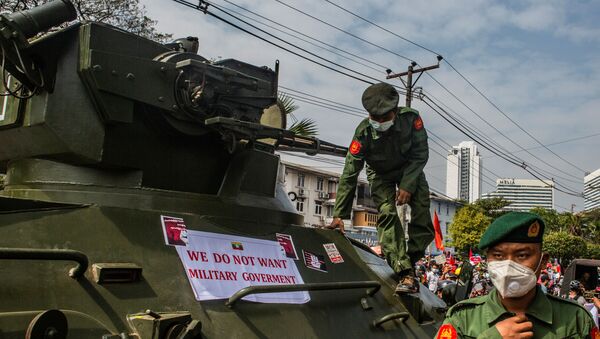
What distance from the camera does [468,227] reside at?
56.6 m

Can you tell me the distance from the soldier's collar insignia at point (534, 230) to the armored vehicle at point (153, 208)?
60.5 inches

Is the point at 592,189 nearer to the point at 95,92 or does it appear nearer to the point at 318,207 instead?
the point at 318,207

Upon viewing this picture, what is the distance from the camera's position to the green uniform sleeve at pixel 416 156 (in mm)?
5031

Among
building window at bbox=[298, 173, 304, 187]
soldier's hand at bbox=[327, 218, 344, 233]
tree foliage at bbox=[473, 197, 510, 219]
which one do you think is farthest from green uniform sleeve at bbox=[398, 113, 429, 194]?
tree foliage at bbox=[473, 197, 510, 219]

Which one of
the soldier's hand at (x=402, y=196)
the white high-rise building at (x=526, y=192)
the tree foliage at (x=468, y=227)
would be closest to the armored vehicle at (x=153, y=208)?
the soldier's hand at (x=402, y=196)

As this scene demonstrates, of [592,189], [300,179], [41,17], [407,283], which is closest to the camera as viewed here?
[41,17]

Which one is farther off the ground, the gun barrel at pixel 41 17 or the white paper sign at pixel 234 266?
the gun barrel at pixel 41 17

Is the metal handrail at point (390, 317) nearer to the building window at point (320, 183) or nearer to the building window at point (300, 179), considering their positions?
the building window at point (300, 179)

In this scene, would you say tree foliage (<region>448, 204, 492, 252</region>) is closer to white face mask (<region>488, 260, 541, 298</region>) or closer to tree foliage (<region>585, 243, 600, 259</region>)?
tree foliage (<region>585, 243, 600, 259</region>)

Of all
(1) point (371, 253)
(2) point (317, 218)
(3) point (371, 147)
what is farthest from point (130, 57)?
(2) point (317, 218)

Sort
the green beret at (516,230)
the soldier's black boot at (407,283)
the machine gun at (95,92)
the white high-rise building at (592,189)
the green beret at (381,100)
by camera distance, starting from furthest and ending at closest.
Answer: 1. the white high-rise building at (592,189)
2. the green beret at (381,100)
3. the soldier's black boot at (407,283)
4. the machine gun at (95,92)
5. the green beret at (516,230)

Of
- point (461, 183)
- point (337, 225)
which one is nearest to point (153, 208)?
point (337, 225)

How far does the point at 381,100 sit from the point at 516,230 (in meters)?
2.78

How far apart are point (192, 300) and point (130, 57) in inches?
61.2
